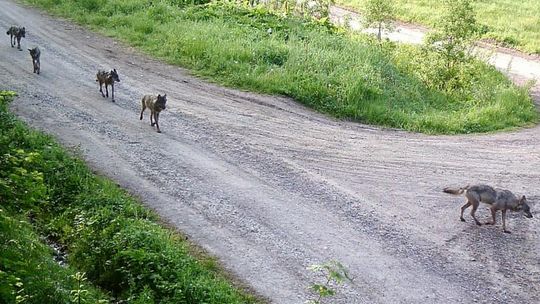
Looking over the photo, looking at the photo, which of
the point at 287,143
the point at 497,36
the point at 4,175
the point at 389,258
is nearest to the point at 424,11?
the point at 497,36

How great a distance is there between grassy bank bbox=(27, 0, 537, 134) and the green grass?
7.30 m

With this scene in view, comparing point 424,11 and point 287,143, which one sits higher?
point 424,11

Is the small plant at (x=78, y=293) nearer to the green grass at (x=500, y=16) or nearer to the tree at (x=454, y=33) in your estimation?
the tree at (x=454, y=33)

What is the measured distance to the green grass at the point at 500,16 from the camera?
31719mm

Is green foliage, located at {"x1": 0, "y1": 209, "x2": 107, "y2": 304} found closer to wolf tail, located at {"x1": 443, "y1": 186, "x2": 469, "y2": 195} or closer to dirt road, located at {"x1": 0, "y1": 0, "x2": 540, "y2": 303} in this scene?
dirt road, located at {"x1": 0, "y1": 0, "x2": 540, "y2": 303}

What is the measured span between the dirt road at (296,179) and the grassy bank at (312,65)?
95 centimetres

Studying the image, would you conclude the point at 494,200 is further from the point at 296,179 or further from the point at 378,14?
the point at 378,14

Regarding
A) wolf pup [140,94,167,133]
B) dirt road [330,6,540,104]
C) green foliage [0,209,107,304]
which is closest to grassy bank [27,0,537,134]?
dirt road [330,6,540,104]

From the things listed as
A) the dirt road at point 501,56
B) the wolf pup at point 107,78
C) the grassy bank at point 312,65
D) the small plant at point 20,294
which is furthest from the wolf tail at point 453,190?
the dirt road at point 501,56

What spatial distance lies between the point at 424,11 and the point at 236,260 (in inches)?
1166

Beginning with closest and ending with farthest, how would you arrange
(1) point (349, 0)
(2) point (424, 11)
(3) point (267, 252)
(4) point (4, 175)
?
1. (4) point (4, 175)
2. (3) point (267, 252)
3. (2) point (424, 11)
4. (1) point (349, 0)

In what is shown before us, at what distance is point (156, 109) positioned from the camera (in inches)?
593

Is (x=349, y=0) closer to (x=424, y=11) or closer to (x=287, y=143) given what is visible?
(x=424, y=11)

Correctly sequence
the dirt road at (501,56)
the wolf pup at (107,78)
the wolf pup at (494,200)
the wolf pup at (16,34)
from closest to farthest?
the wolf pup at (494,200)
the wolf pup at (107,78)
the wolf pup at (16,34)
the dirt road at (501,56)
